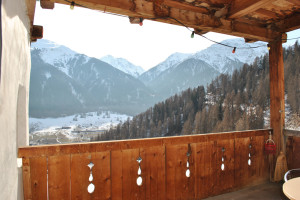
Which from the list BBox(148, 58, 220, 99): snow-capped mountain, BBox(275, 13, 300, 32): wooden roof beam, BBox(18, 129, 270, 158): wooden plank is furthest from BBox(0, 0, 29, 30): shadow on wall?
BBox(148, 58, 220, 99): snow-capped mountain

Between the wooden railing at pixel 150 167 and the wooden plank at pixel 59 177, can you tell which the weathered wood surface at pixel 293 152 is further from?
the wooden plank at pixel 59 177

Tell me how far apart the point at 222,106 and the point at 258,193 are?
9.59 m

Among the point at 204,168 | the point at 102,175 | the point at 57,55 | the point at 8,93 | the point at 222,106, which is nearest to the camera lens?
the point at 8,93

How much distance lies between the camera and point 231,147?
8.29 feet

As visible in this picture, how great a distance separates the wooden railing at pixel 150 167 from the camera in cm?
158

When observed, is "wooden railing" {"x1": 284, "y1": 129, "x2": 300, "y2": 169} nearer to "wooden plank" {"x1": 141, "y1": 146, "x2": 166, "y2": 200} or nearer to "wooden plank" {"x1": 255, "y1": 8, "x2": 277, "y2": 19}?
"wooden plank" {"x1": 255, "y1": 8, "x2": 277, "y2": 19}

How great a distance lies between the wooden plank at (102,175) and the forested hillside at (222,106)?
640cm

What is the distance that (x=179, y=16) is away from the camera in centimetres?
220

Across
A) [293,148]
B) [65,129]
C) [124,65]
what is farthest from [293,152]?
[124,65]

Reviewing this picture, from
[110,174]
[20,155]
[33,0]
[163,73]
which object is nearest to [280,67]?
[110,174]

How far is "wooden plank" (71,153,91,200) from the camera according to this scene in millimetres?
1656

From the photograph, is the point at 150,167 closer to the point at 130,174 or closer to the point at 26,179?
the point at 130,174

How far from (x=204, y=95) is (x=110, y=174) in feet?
42.1

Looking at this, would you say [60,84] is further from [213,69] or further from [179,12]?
[179,12]
